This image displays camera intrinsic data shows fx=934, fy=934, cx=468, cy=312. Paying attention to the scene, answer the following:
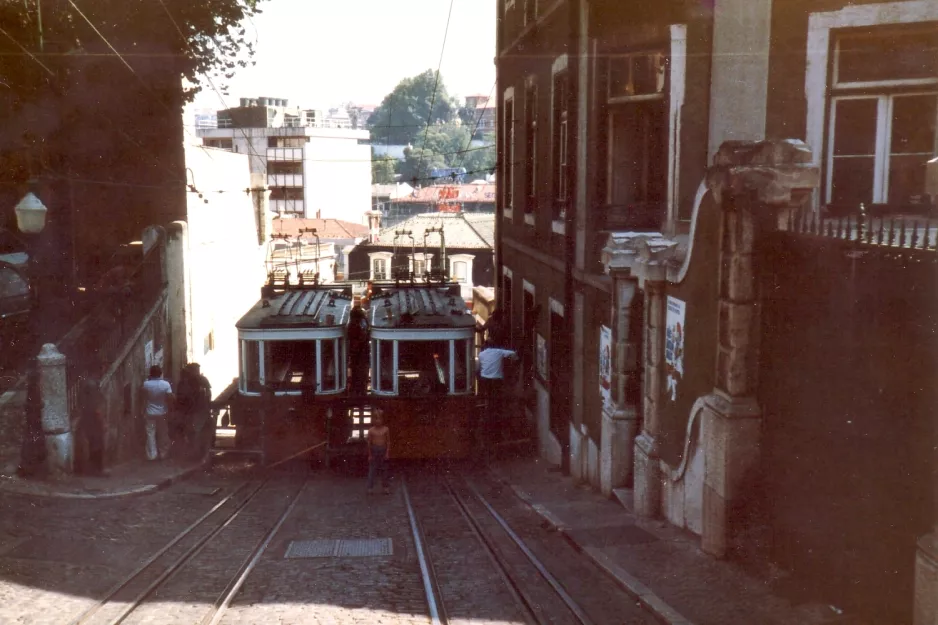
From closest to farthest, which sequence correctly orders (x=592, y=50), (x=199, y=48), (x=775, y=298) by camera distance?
(x=775, y=298), (x=592, y=50), (x=199, y=48)

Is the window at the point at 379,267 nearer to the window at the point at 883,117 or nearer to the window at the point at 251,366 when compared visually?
the window at the point at 251,366

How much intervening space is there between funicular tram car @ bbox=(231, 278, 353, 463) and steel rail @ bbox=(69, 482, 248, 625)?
244 centimetres

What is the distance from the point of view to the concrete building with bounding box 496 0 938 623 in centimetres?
813

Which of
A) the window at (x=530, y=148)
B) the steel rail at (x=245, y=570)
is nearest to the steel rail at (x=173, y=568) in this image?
the steel rail at (x=245, y=570)

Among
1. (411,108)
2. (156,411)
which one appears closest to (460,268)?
(156,411)

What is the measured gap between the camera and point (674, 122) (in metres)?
11.1

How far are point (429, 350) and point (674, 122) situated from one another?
6.37 metres

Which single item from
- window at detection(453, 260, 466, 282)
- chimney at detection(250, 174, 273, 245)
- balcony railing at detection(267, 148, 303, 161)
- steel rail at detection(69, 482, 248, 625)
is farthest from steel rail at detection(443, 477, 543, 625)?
balcony railing at detection(267, 148, 303, 161)

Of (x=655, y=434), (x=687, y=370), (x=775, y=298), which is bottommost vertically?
(x=655, y=434)

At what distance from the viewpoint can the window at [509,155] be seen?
64.5 feet

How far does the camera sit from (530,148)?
1789cm

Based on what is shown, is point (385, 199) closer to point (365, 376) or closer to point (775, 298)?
point (365, 376)

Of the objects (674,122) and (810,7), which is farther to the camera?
(674,122)

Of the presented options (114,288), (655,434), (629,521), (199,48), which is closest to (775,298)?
(655,434)
